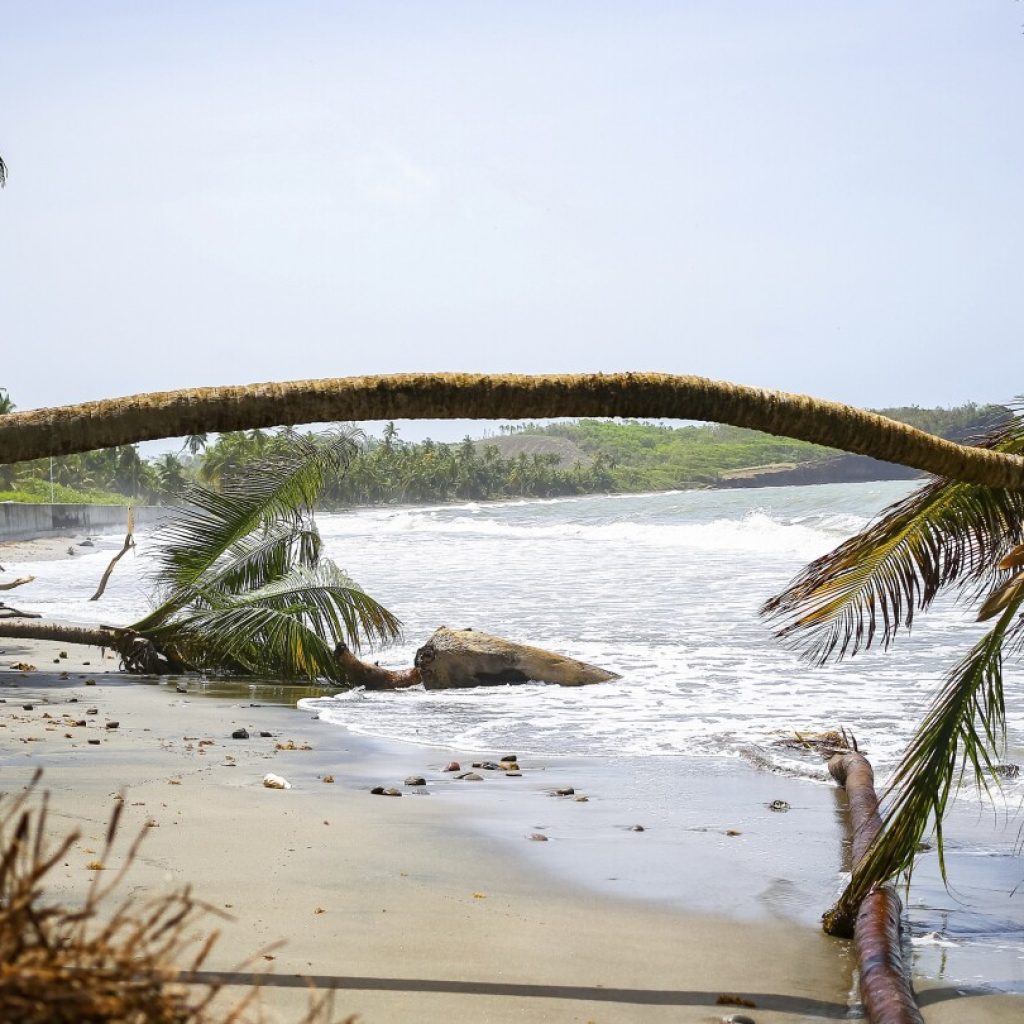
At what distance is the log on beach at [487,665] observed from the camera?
12703 mm

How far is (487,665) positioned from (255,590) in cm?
299

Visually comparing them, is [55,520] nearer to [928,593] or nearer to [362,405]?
[928,593]

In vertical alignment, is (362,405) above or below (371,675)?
above

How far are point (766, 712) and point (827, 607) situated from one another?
5.38 m

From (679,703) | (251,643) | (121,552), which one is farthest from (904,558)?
(121,552)

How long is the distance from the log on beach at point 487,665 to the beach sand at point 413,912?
458cm

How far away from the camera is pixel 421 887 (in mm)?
5340

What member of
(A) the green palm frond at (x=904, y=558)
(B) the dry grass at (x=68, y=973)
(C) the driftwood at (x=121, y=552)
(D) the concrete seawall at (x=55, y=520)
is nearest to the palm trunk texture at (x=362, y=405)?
(A) the green palm frond at (x=904, y=558)

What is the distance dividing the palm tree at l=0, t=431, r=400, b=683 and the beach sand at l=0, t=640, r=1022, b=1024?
5.34 m

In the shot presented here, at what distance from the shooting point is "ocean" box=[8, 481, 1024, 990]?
18.9 feet

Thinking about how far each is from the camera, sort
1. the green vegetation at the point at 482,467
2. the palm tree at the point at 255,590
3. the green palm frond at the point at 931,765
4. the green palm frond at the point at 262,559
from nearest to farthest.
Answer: the green palm frond at the point at 931,765 < the palm tree at the point at 255,590 < the green palm frond at the point at 262,559 < the green vegetation at the point at 482,467

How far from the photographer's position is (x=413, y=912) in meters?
4.95

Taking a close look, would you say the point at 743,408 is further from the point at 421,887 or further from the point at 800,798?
the point at 800,798

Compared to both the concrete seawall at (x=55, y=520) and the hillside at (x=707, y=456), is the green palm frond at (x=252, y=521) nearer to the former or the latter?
the concrete seawall at (x=55, y=520)
